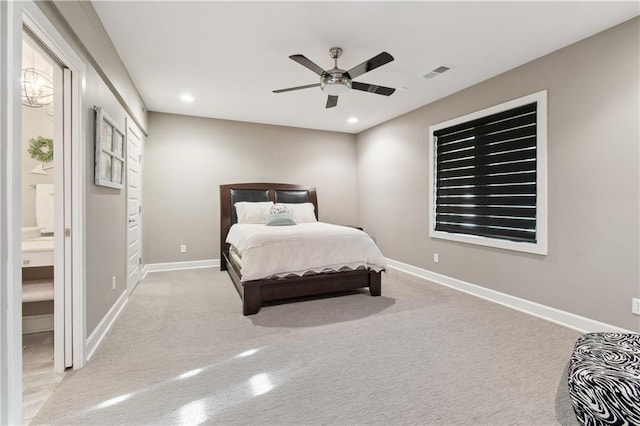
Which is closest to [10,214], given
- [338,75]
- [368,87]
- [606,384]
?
[606,384]

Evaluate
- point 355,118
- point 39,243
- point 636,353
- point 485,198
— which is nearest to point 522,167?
point 485,198

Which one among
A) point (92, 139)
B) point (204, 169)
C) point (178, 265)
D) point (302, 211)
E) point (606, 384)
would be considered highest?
point (204, 169)

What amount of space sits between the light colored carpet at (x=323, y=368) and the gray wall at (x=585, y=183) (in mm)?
397

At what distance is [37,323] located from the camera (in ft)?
8.43

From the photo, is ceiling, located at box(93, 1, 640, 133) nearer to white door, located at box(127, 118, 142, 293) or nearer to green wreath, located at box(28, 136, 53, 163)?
white door, located at box(127, 118, 142, 293)

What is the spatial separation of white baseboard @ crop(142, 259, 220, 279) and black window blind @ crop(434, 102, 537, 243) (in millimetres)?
3765

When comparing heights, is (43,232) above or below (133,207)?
below

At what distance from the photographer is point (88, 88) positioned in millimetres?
2184

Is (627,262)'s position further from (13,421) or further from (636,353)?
(13,421)

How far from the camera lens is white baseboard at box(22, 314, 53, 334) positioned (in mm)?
2531

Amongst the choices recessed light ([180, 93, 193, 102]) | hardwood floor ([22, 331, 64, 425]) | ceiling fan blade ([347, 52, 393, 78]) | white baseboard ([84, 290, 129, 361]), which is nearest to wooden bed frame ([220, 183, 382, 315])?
white baseboard ([84, 290, 129, 361])

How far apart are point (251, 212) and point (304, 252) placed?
198 centimetres

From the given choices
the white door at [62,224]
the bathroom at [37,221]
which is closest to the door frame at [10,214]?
the white door at [62,224]

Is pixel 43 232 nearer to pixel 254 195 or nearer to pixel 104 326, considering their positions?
pixel 104 326
